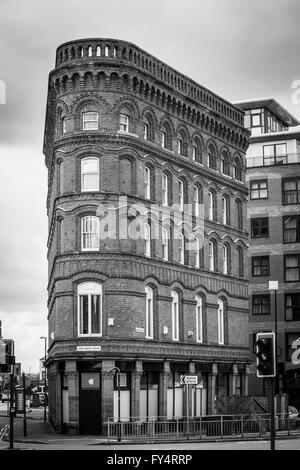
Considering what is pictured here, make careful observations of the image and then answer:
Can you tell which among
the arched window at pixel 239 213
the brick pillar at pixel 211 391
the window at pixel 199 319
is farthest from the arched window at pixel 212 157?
the brick pillar at pixel 211 391

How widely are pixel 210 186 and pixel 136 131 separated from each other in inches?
427

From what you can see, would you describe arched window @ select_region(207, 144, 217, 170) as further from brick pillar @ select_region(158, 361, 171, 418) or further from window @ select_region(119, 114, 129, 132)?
brick pillar @ select_region(158, 361, 171, 418)

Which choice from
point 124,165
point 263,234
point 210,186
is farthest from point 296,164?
point 124,165

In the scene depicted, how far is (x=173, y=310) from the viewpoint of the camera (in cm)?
5906

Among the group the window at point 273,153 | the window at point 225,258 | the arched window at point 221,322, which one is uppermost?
the window at point 273,153

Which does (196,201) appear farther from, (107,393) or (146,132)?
(107,393)

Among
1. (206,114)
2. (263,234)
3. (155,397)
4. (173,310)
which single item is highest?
(206,114)

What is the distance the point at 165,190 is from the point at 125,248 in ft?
22.6

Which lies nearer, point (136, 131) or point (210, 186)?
point (136, 131)

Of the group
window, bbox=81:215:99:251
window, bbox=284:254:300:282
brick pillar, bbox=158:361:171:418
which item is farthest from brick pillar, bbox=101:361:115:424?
window, bbox=284:254:300:282

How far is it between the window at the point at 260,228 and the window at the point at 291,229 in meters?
1.63

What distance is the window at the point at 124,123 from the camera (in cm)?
5534

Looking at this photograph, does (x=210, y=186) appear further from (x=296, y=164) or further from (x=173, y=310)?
(x=296, y=164)

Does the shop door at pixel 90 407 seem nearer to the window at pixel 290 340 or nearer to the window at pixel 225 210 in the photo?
the window at pixel 225 210
